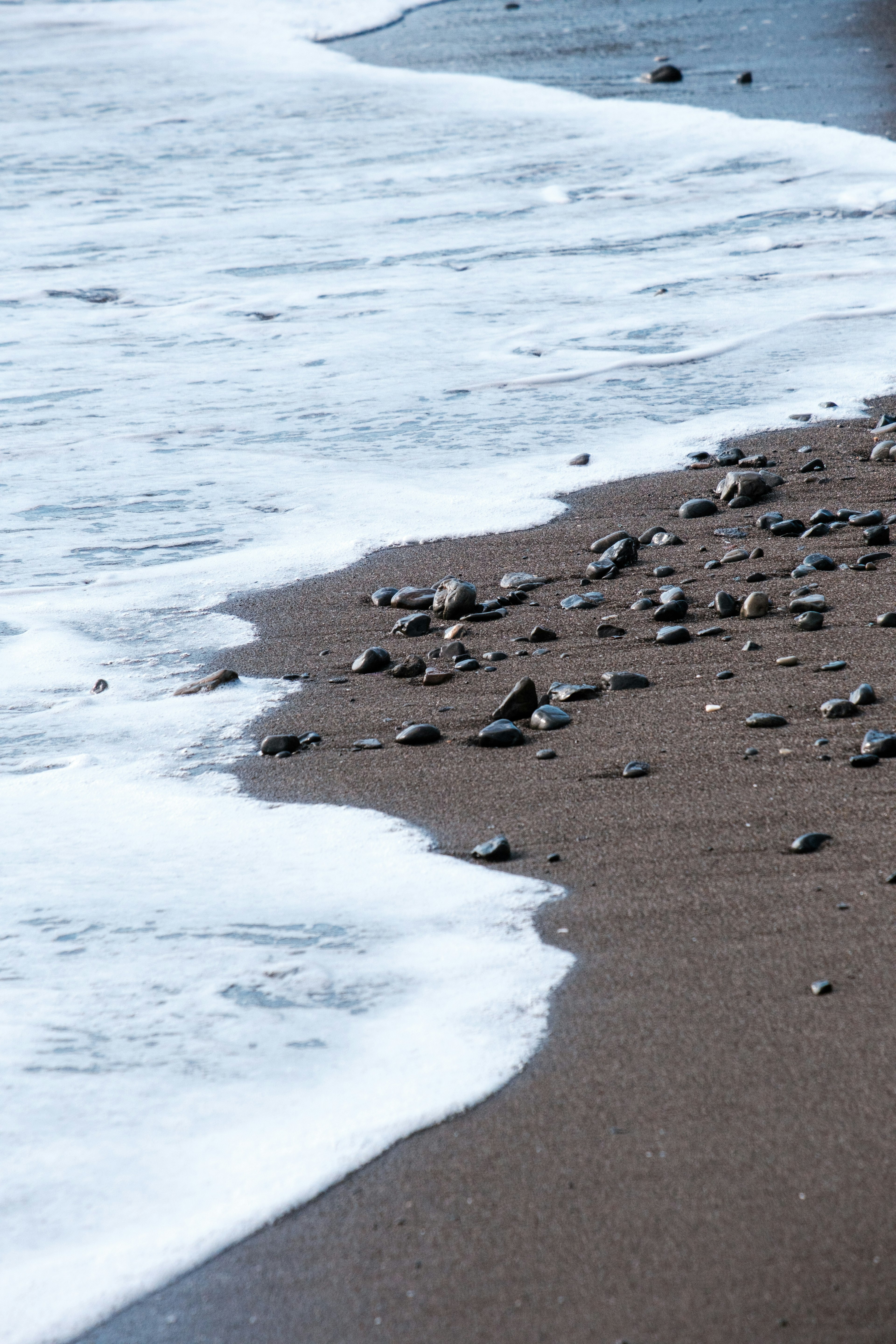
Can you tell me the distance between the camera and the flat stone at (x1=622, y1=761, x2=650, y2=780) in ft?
9.19

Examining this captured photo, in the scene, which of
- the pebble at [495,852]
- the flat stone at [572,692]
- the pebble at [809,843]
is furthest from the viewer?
the flat stone at [572,692]

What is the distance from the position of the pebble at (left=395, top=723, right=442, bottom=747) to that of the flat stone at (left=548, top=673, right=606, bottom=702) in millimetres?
322

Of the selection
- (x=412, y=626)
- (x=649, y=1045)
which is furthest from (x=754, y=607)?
(x=649, y=1045)

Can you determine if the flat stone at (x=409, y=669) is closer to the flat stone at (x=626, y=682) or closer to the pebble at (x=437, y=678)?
the pebble at (x=437, y=678)

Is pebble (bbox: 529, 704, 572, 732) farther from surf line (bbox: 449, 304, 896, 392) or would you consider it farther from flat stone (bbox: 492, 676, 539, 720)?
surf line (bbox: 449, 304, 896, 392)

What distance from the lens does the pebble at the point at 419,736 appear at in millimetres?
3088

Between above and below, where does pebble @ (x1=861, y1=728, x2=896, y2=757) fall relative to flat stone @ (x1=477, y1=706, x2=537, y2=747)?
above

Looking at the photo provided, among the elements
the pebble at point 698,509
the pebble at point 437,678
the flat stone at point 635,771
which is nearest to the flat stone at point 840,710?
the flat stone at point 635,771

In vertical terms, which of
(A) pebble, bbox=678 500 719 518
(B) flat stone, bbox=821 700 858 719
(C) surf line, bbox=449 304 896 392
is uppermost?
(C) surf line, bbox=449 304 896 392

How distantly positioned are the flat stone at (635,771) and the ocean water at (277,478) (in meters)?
0.46

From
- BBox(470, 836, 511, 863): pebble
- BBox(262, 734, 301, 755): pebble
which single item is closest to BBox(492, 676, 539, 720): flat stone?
BBox(262, 734, 301, 755): pebble

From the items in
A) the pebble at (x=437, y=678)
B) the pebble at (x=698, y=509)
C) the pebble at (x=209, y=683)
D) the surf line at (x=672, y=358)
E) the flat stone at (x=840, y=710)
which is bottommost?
the pebble at (x=209, y=683)

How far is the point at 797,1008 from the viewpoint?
201cm

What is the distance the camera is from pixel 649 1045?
6.46ft
